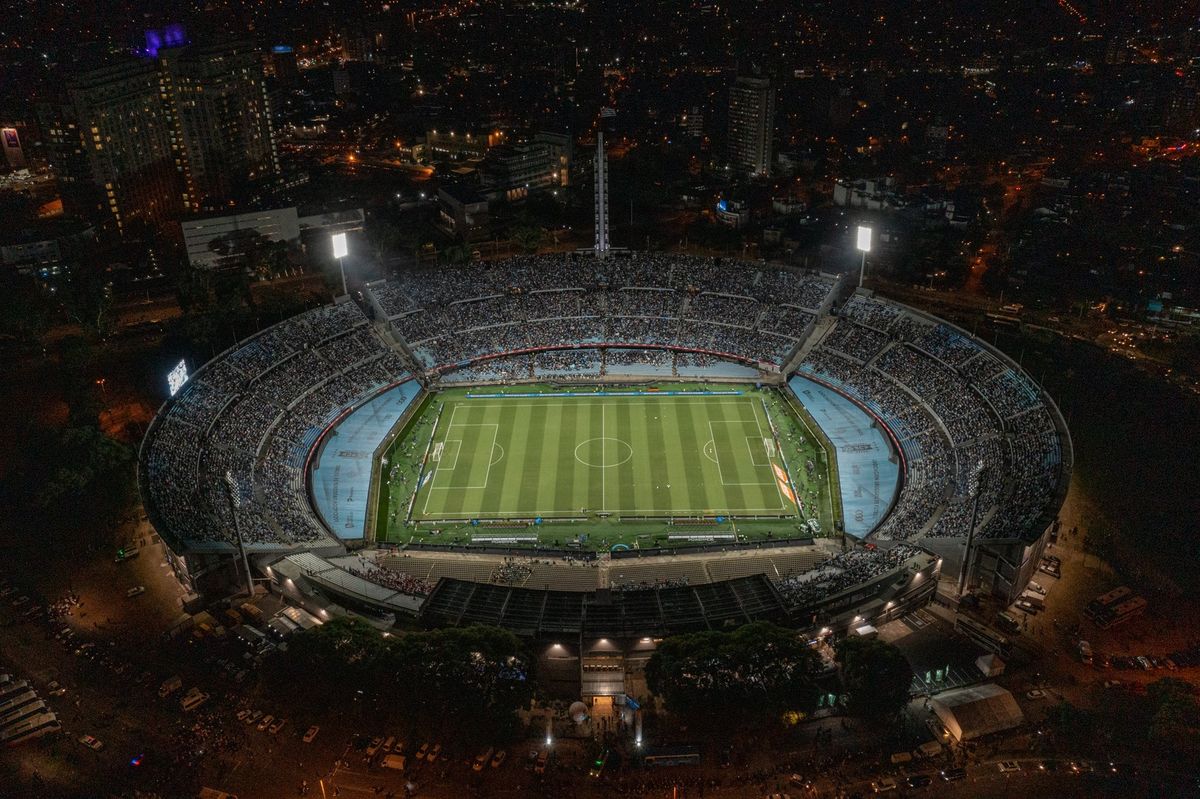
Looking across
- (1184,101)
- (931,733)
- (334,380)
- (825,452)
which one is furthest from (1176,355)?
(1184,101)

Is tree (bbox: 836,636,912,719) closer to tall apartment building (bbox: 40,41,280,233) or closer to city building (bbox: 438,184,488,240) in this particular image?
city building (bbox: 438,184,488,240)

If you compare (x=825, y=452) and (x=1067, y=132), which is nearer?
(x=825, y=452)

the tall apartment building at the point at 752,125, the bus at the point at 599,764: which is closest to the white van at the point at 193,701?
the bus at the point at 599,764

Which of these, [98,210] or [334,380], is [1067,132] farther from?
[98,210]

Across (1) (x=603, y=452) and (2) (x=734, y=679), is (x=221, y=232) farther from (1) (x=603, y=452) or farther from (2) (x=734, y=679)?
(2) (x=734, y=679)

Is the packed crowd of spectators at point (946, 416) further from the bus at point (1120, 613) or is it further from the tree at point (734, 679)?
the tree at point (734, 679)

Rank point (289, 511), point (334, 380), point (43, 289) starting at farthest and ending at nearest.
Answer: point (43, 289)
point (334, 380)
point (289, 511)
